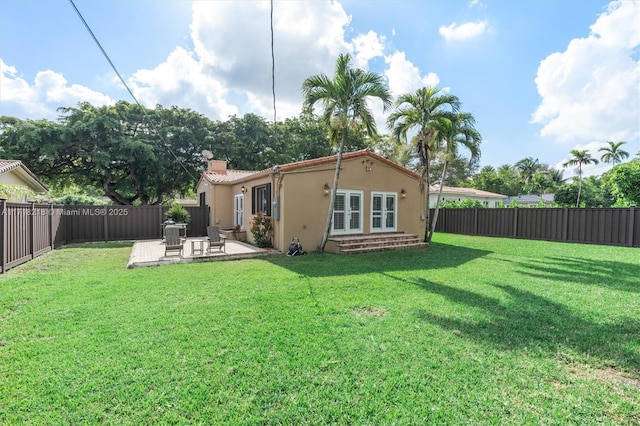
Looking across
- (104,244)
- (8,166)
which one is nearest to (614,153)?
(104,244)

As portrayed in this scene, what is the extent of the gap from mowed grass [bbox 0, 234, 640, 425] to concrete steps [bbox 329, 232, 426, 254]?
3902mm

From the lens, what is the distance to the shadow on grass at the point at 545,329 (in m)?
3.59

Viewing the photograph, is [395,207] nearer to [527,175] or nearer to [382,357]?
[382,357]

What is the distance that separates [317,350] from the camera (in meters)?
3.49

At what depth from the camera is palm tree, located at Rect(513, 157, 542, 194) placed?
50.8 m

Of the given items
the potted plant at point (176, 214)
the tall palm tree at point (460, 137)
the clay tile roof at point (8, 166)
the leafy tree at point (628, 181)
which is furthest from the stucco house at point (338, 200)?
the leafy tree at point (628, 181)

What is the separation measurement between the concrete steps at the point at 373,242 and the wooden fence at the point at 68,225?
8.64m

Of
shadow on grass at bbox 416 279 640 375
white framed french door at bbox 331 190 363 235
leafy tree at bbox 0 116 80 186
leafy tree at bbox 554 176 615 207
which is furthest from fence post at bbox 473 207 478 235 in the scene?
leafy tree at bbox 0 116 80 186

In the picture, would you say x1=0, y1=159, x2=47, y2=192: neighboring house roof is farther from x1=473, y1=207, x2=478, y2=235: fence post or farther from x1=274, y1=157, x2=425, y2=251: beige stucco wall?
x1=473, y1=207, x2=478, y2=235: fence post

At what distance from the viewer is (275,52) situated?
32.2 feet

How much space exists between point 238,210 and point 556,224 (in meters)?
15.6

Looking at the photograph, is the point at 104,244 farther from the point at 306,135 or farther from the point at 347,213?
the point at 306,135

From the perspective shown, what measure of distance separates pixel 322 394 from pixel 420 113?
39.1 ft

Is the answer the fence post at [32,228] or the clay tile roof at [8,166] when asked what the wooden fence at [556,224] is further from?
the clay tile roof at [8,166]
